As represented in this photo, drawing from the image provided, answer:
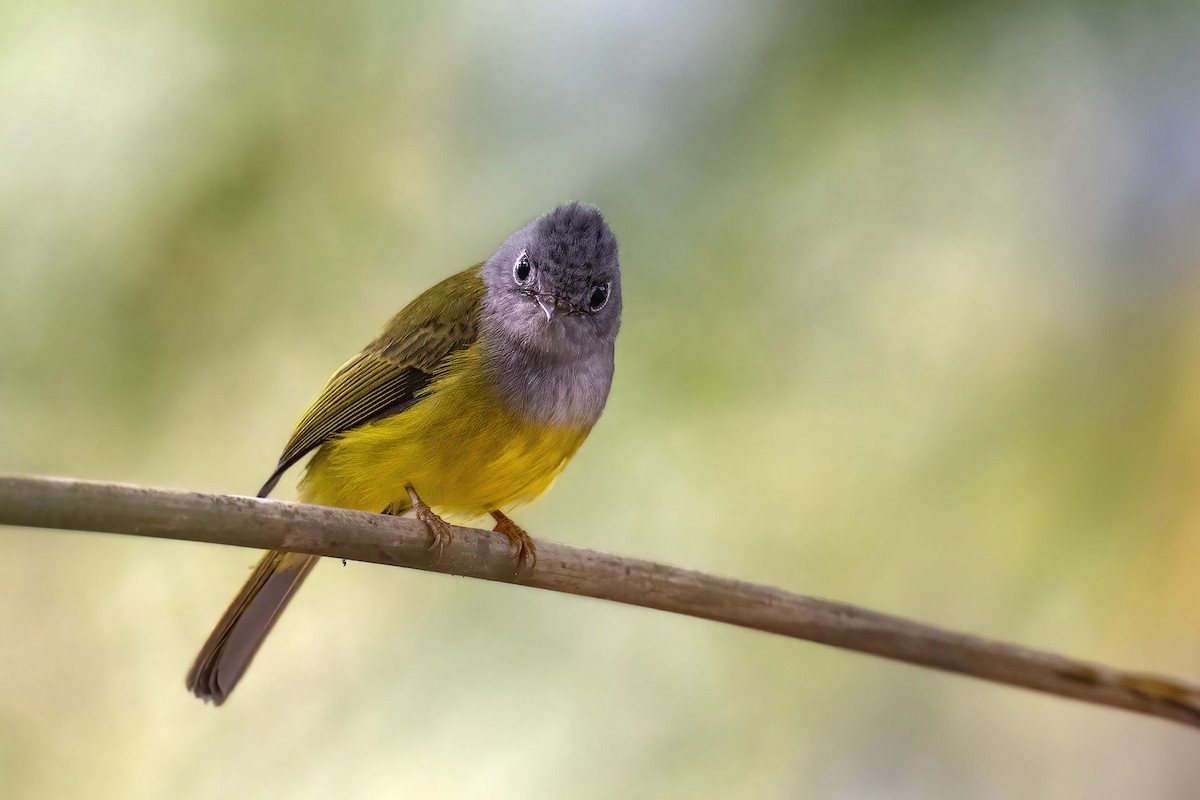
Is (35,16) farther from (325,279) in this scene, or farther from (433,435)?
(433,435)

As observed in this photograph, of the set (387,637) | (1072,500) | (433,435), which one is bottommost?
(387,637)

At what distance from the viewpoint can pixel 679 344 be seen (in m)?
3.30

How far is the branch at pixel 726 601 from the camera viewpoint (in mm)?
1672

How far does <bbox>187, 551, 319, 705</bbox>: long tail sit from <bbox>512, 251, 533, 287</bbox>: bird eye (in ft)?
2.33

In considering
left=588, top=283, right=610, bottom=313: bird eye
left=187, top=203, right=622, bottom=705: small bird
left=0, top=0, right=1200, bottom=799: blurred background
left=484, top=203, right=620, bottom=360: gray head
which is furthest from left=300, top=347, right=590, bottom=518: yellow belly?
left=0, top=0, right=1200, bottom=799: blurred background

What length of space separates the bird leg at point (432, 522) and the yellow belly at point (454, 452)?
0.11 feet

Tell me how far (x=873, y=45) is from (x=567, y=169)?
96 centimetres

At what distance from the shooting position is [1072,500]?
3203 mm

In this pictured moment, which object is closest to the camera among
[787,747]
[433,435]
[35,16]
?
[433,435]

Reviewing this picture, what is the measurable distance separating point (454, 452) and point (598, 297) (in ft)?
1.47

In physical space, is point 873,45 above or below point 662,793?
above

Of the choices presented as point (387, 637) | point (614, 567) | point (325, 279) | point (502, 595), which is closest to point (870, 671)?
point (502, 595)

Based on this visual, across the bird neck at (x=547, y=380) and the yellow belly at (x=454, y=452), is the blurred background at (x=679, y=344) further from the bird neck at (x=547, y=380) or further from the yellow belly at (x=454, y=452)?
the bird neck at (x=547, y=380)

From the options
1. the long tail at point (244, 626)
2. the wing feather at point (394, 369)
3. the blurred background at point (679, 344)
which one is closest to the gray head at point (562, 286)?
the wing feather at point (394, 369)
